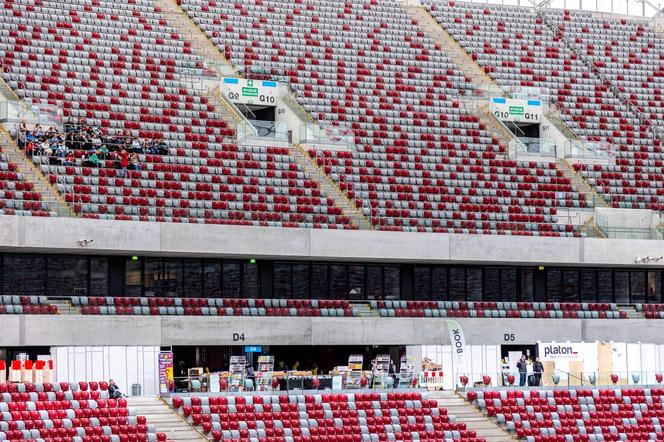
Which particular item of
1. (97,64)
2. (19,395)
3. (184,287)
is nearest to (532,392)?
(184,287)

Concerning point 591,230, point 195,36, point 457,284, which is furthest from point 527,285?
point 195,36

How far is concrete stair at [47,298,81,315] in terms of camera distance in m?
53.0

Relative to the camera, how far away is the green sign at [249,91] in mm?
67000

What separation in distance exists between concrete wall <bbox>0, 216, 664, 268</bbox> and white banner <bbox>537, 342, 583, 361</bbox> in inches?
219

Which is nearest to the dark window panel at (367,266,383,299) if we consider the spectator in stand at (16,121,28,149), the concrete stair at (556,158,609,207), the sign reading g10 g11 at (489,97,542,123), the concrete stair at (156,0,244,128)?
the concrete stair at (156,0,244,128)

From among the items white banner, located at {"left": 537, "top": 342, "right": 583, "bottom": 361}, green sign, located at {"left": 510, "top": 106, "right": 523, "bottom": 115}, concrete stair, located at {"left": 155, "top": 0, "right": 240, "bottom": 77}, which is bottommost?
white banner, located at {"left": 537, "top": 342, "right": 583, "bottom": 361}

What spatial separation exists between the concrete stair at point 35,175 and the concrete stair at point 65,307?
2.90 meters

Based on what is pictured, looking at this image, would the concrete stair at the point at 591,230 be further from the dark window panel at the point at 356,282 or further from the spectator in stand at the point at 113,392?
the spectator in stand at the point at 113,392

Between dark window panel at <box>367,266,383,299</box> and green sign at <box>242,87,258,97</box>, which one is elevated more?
green sign at <box>242,87,258,97</box>

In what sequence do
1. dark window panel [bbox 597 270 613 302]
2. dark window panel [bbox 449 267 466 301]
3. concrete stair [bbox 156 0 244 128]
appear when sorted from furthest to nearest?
concrete stair [bbox 156 0 244 128], dark window panel [bbox 597 270 613 302], dark window panel [bbox 449 267 466 301]

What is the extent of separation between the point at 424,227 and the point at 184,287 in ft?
31.2

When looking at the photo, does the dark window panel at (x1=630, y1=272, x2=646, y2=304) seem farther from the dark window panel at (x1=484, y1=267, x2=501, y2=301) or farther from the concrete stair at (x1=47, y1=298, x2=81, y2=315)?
the concrete stair at (x1=47, y1=298, x2=81, y2=315)

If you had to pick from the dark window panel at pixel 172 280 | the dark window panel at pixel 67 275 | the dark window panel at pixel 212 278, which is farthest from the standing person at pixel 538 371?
the dark window panel at pixel 67 275

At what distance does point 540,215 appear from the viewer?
209 feet
